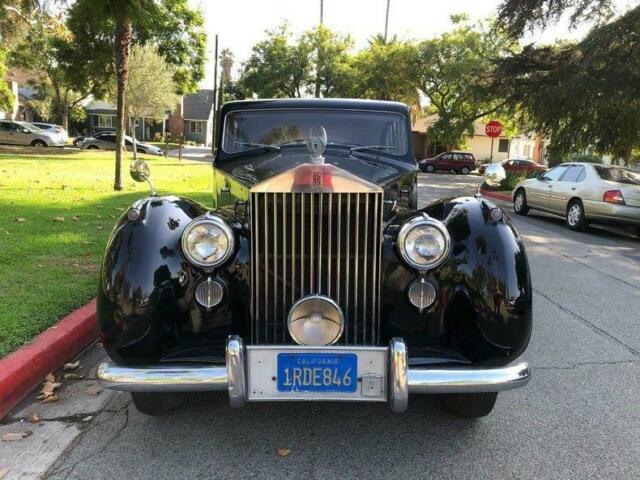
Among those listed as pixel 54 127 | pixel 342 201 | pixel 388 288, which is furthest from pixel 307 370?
pixel 54 127

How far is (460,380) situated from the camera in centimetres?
242

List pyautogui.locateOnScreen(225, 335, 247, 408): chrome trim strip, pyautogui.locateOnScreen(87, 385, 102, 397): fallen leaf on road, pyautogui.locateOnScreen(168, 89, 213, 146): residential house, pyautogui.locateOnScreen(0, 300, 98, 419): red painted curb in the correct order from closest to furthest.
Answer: pyautogui.locateOnScreen(225, 335, 247, 408): chrome trim strip
pyautogui.locateOnScreen(0, 300, 98, 419): red painted curb
pyautogui.locateOnScreen(87, 385, 102, 397): fallen leaf on road
pyautogui.locateOnScreen(168, 89, 213, 146): residential house

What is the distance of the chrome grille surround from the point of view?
254 cm

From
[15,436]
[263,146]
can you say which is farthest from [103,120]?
[15,436]

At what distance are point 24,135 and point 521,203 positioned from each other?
27.1m

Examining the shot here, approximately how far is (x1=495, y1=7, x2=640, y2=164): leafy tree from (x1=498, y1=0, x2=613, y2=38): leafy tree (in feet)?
2.79

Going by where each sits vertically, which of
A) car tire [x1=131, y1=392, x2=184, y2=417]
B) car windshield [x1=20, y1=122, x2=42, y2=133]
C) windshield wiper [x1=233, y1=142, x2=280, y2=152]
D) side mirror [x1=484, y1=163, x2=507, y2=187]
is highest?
car windshield [x1=20, y1=122, x2=42, y2=133]

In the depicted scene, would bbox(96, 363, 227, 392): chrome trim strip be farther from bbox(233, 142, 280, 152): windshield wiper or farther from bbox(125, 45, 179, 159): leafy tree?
bbox(125, 45, 179, 159): leafy tree

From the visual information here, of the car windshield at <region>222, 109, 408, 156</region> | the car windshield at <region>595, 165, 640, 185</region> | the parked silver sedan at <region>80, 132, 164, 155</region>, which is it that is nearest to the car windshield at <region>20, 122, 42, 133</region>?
the parked silver sedan at <region>80, 132, 164, 155</region>

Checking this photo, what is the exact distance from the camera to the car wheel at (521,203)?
1310cm

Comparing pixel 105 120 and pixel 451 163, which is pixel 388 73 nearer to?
pixel 451 163

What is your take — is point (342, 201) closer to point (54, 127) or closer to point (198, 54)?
point (198, 54)

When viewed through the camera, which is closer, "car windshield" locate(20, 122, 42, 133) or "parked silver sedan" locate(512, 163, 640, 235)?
"parked silver sedan" locate(512, 163, 640, 235)

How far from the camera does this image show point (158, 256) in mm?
2695
